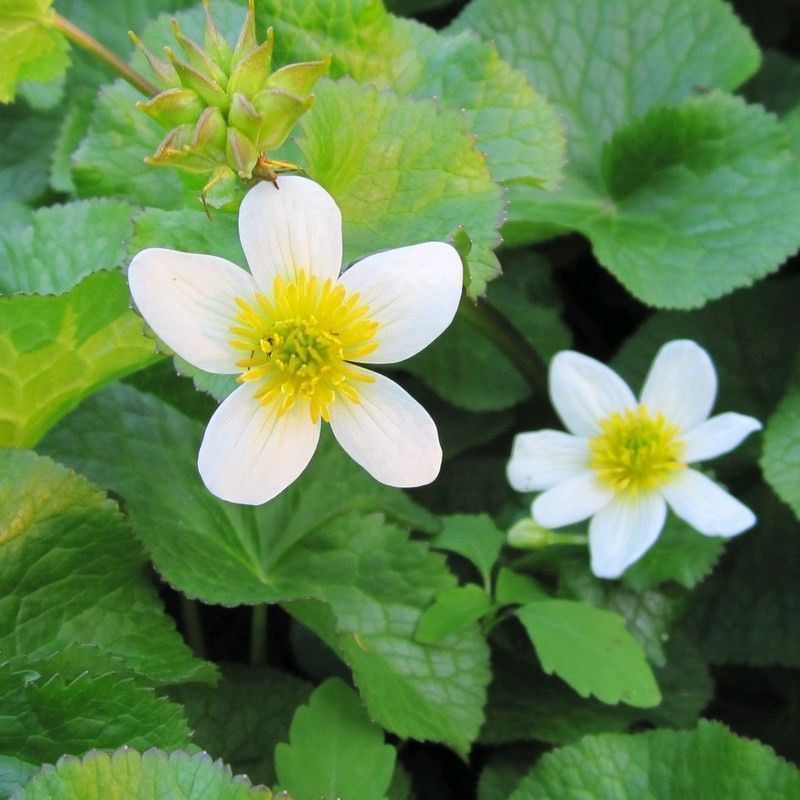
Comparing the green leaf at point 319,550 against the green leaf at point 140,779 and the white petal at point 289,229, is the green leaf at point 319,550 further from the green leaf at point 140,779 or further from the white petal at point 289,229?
the white petal at point 289,229

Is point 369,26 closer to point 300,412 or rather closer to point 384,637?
point 300,412

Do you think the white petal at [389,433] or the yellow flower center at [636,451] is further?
the yellow flower center at [636,451]

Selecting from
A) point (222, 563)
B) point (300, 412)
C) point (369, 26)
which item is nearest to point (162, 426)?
point (222, 563)

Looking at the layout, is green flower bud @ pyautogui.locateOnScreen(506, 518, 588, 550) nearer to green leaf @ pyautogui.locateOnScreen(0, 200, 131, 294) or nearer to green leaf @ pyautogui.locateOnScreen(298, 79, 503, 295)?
green leaf @ pyautogui.locateOnScreen(298, 79, 503, 295)

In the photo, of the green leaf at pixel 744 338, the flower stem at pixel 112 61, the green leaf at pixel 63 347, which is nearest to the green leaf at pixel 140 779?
the green leaf at pixel 63 347

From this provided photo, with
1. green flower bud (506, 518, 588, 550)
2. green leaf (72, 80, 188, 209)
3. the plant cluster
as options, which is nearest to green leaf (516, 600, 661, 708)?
the plant cluster

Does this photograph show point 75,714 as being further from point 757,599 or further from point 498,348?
point 757,599
